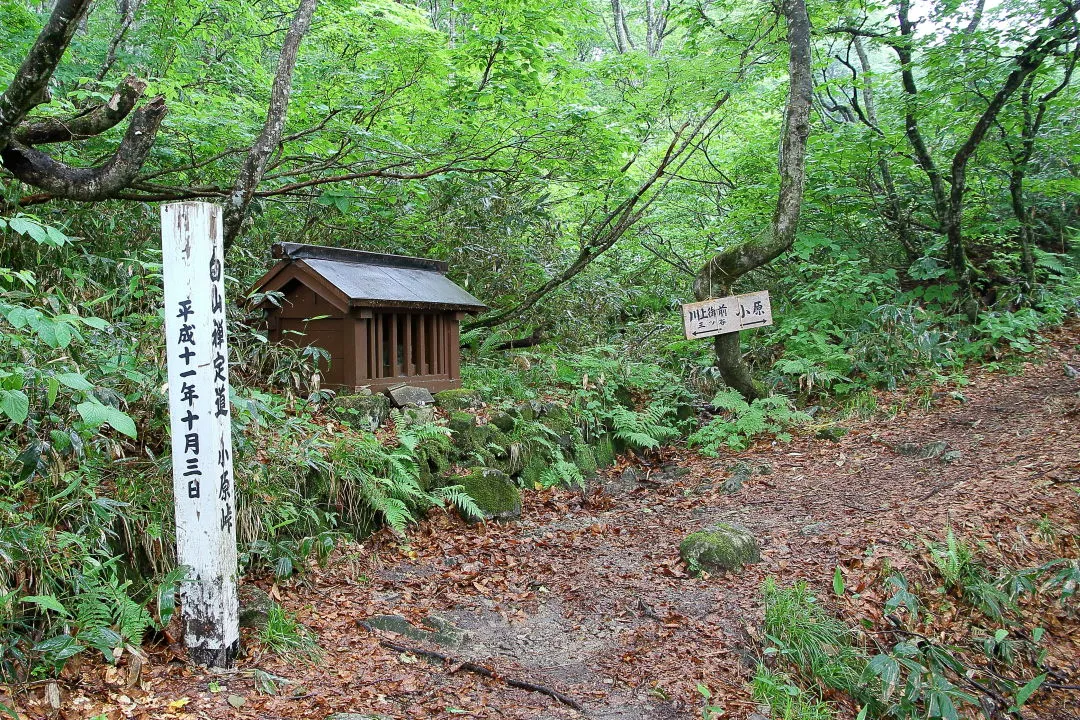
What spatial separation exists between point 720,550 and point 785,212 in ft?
17.1

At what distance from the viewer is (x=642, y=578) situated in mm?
5375

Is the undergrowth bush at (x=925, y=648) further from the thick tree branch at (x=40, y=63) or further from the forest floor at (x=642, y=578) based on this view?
the thick tree branch at (x=40, y=63)

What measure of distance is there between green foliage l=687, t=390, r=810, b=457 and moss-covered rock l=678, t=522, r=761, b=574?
2995 mm

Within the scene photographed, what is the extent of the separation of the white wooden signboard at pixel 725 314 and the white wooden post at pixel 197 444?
247 inches

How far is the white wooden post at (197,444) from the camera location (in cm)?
360

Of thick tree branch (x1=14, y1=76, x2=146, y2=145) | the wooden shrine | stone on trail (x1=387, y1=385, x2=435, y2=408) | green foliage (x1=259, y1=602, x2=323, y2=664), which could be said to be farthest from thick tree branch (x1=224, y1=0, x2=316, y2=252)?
green foliage (x1=259, y1=602, x2=323, y2=664)

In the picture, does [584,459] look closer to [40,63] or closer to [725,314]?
[725,314]

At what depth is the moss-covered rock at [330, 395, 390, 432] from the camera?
21.0ft

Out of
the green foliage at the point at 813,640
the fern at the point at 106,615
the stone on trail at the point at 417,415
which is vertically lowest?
the green foliage at the point at 813,640

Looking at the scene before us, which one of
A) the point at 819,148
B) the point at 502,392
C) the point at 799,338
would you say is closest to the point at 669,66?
the point at 819,148

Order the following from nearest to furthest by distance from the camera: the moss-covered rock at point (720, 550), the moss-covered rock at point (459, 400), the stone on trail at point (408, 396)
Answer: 1. the moss-covered rock at point (720, 550)
2. the stone on trail at point (408, 396)
3. the moss-covered rock at point (459, 400)

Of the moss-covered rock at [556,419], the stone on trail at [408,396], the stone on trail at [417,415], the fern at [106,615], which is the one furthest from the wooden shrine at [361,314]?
the fern at [106,615]

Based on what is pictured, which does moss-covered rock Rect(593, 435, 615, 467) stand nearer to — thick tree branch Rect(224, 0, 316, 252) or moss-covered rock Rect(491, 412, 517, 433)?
moss-covered rock Rect(491, 412, 517, 433)

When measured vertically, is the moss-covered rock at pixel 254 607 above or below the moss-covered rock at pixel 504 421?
below
